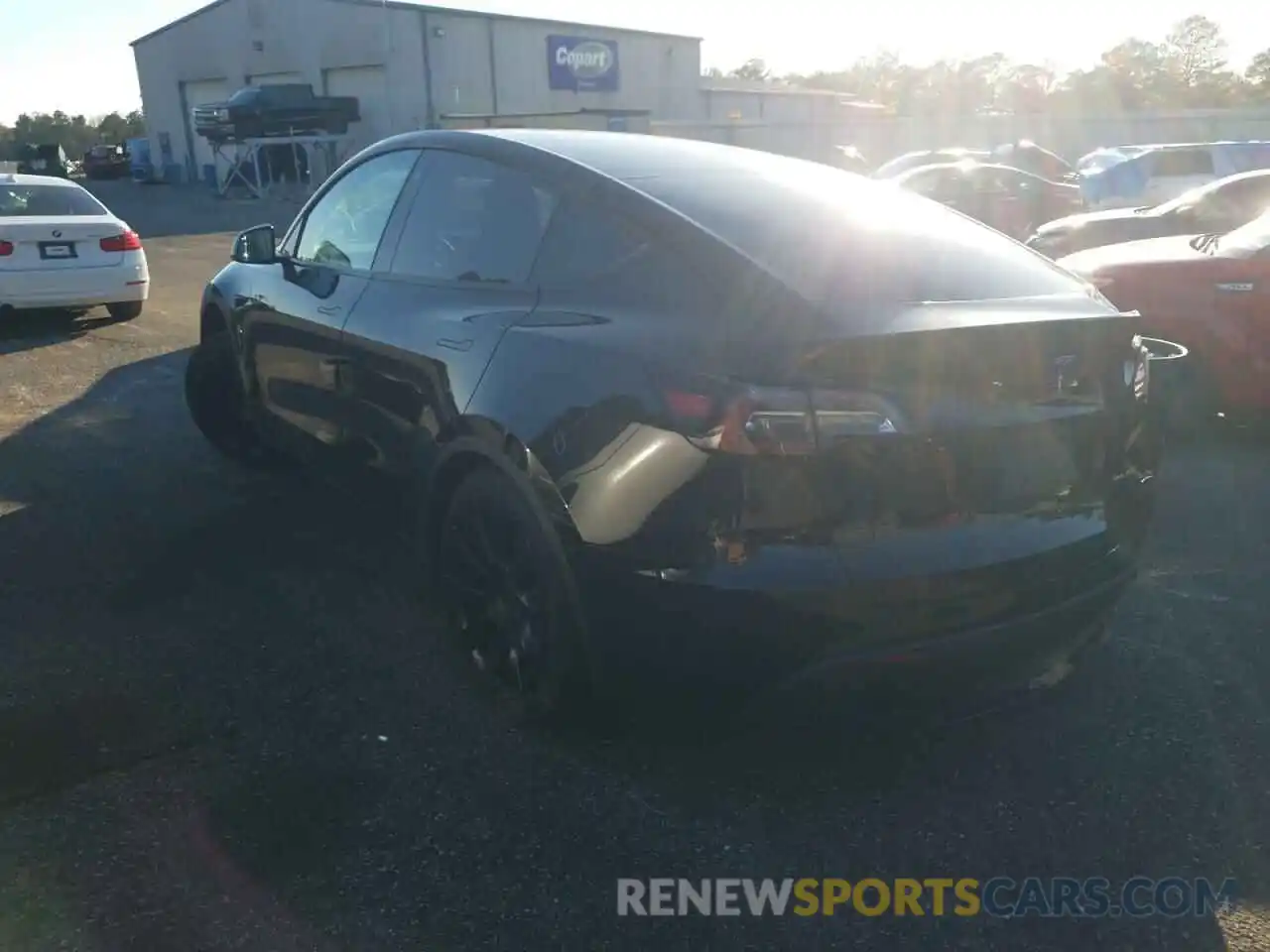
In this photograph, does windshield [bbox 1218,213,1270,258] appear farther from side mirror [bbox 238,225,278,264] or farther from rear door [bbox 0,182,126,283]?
rear door [bbox 0,182,126,283]

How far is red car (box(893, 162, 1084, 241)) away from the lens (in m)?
17.3

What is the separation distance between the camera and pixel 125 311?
1100 centimetres

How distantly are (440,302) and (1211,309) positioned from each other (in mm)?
4322

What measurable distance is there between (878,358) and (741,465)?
409 millimetres

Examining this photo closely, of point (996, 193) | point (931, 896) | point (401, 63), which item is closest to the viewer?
point (931, 896)

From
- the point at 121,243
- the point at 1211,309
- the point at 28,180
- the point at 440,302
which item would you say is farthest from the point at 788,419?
the point at 28,180

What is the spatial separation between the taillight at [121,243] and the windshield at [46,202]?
379 millimetres

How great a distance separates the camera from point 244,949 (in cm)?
241

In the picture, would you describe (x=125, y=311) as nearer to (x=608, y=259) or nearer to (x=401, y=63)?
(x=608, y=259)

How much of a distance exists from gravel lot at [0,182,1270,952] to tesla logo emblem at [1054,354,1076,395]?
→ 903 millimetres

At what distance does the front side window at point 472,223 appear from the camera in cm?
342

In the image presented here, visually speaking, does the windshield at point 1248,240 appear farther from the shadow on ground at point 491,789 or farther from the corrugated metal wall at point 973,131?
the corrugated metal wall at point 973,131

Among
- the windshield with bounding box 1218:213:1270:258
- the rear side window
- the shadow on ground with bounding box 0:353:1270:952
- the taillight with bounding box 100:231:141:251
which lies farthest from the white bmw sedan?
the rear side window

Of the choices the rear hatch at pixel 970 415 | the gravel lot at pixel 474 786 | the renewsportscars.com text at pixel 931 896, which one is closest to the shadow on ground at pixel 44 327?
the gravel lot at pixel 474 786
